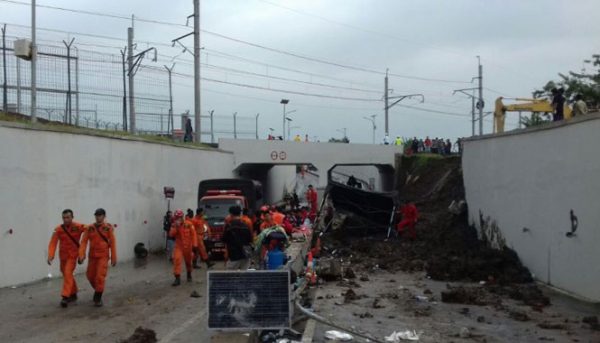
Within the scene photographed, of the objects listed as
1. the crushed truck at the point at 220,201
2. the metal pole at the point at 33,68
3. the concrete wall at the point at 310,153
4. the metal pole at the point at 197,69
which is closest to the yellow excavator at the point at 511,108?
the crushed truck at the point at 220,201

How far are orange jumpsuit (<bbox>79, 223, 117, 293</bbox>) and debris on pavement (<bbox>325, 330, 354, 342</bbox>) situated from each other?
4.52 metres

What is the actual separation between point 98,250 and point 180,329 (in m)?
2.94

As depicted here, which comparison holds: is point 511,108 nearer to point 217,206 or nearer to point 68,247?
point 217,206

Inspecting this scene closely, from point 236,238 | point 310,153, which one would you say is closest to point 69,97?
point 236,238

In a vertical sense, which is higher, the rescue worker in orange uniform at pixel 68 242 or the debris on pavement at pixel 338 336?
the rescue worker in orange uniform at pixel 68 242

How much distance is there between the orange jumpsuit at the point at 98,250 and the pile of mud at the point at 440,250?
25.8 feet

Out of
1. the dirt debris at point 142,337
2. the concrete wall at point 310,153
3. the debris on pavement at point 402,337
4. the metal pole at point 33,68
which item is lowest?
the debris on pavement at point 402,337

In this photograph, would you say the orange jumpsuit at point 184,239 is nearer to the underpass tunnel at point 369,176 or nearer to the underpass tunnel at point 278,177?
the underpass tunnel at point 369,176

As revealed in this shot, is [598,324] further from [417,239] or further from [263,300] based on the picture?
[417,239]

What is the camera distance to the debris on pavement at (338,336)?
9273 millimetres

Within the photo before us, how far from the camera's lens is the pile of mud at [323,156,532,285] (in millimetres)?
15898

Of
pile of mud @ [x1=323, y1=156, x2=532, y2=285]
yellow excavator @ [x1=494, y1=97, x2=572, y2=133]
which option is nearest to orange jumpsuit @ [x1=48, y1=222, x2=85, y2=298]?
pile of mud @ [x1=323, y1=156, x2=532, y2=285]

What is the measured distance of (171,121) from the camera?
104 ft

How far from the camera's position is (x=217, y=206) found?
23.2m
